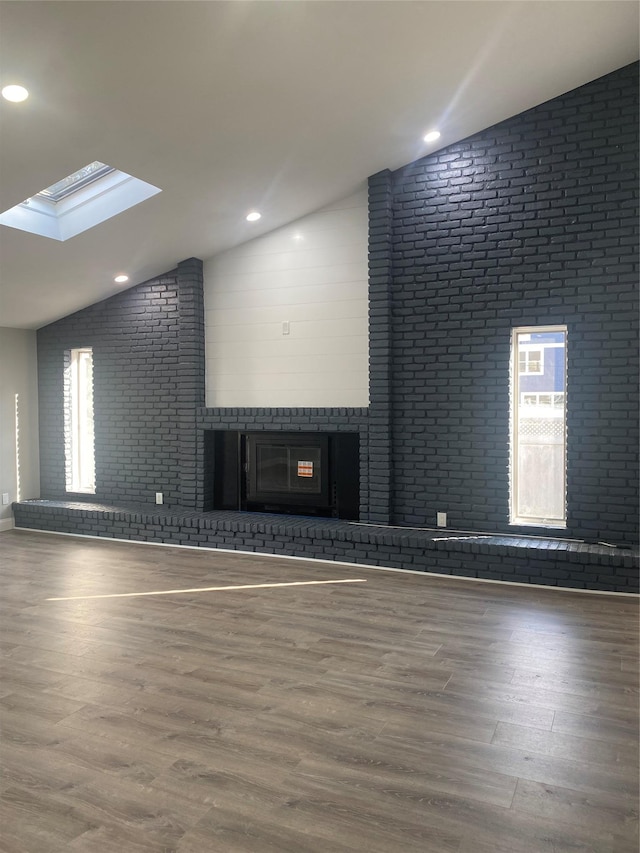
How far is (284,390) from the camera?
20.0ft

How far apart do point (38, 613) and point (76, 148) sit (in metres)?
2.92

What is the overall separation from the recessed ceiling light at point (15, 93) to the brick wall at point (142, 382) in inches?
115

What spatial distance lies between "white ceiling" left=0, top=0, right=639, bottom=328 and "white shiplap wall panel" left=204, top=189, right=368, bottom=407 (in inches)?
14.8

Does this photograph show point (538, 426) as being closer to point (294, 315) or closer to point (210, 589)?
point (294, 315)

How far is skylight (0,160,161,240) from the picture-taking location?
491 centimetres

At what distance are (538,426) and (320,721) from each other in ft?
10.6

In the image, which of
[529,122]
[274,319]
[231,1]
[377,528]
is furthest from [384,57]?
[377,528]

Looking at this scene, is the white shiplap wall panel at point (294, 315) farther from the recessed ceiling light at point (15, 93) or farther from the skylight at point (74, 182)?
the recessed ceiling light at point (15, 93)

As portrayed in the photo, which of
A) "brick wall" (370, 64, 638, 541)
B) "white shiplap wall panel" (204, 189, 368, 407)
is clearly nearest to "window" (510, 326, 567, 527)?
"brick wall" (370, 64, 638, 541)

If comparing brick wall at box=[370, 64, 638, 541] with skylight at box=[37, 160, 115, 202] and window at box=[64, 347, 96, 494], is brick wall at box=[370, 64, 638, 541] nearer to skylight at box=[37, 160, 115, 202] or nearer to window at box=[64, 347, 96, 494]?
skylight at box=[37, 160, 115, 202]

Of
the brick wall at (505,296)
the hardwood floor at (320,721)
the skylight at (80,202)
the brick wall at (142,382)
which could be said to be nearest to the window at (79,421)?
the brick wall at (142,382)

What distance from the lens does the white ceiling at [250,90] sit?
10.6ft

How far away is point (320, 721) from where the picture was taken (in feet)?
9.25

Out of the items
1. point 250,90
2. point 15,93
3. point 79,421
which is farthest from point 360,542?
point 15,93
